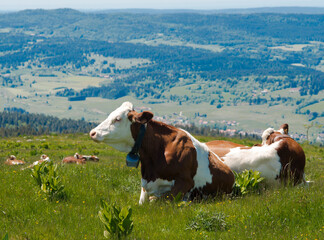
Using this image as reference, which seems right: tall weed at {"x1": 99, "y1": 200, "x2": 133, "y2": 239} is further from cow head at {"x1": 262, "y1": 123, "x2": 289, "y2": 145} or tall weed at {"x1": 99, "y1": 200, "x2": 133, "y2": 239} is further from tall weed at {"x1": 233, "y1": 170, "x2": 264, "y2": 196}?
cow head at {"x1": 262, "y1": 123, "x2": 289, "y2": 145}

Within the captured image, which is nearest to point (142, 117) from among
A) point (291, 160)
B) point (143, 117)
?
point (143, 117)

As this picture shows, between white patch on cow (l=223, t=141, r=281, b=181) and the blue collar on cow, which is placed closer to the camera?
the blue collar on cow

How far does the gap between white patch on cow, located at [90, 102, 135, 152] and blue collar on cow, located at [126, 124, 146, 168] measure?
183mm

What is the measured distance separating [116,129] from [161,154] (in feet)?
4.02

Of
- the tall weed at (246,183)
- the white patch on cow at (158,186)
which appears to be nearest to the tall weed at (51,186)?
the white patch on cow at (158,186)

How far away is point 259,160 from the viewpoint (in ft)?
37.5

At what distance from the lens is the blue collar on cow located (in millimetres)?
9102

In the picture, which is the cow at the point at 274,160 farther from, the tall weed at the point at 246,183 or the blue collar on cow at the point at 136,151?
the blue collar on cow at the point at 136,151

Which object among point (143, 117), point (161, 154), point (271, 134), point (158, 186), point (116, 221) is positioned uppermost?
point (143, 117)

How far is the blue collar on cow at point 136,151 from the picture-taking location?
29.9 ft

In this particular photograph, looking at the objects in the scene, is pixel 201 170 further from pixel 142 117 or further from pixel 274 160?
pixel 274 160

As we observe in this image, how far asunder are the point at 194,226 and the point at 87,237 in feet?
6.40

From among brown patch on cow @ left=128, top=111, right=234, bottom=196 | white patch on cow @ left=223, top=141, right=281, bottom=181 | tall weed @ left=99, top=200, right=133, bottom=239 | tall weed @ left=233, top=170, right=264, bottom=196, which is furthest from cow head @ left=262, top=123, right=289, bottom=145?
tall weed @ left=99, top=200, right=133, bottom=239

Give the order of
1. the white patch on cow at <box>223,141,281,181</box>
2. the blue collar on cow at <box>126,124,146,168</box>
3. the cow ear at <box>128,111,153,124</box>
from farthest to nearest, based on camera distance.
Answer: the white patch on cow at <box>223,141,281,181</box>, the blue collar on cow at <box>126,124,146,168</box>, the cow ear at <box>128,111,153,124</box>
